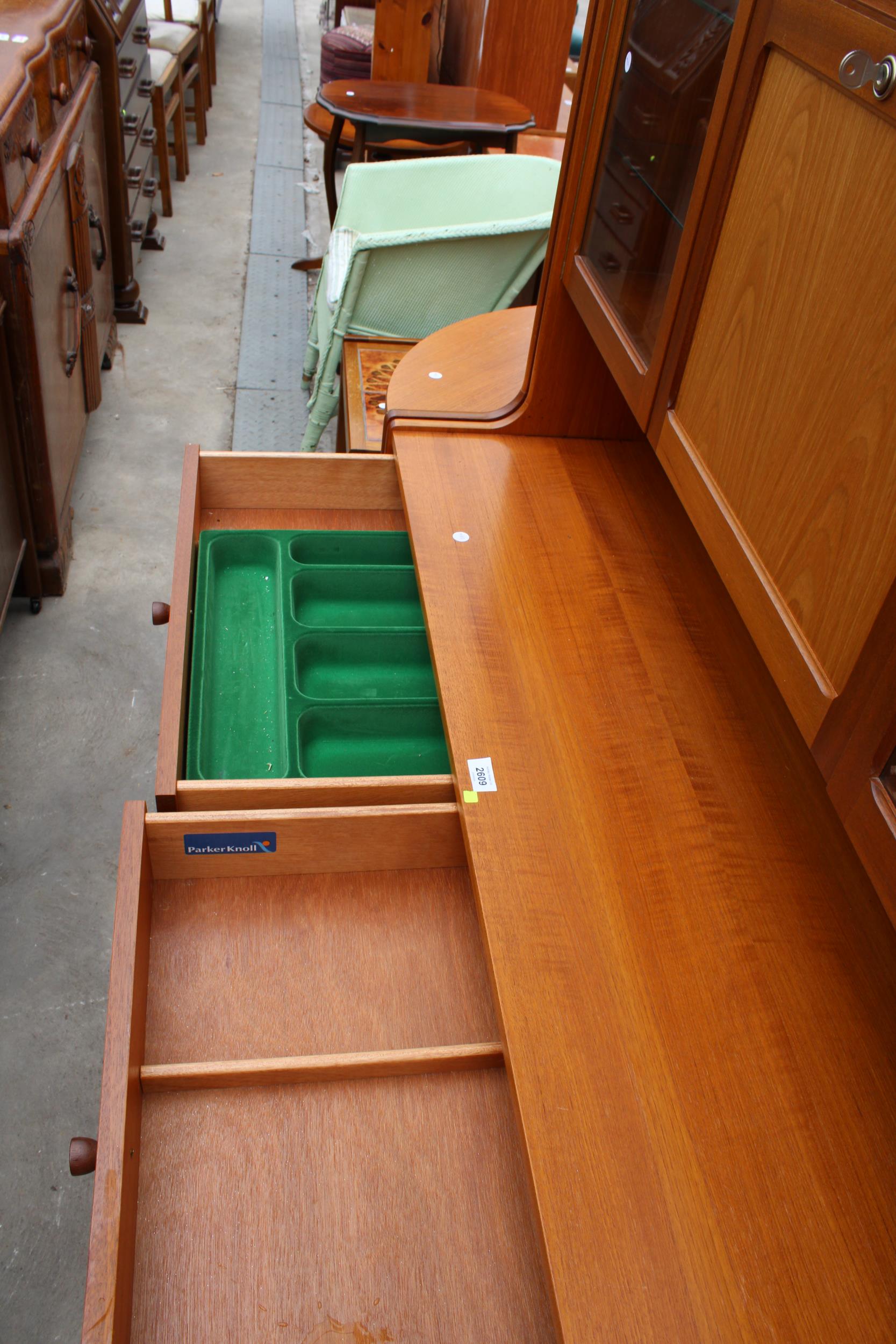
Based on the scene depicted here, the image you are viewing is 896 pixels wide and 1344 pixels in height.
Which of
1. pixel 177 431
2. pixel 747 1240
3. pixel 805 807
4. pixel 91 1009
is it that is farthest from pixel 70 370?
pixel 747 1240

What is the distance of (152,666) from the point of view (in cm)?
252

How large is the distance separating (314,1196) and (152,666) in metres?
1.71

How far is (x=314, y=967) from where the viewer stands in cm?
120

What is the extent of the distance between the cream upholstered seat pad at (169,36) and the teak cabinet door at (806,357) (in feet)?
14.0

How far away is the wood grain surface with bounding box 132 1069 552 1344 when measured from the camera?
95cm

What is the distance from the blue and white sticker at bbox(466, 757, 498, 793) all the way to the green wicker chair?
186 centimetres

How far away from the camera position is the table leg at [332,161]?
13.3 feet

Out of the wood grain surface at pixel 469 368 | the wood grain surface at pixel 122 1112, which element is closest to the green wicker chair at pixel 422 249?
the wood grain surface at pixel 469 368

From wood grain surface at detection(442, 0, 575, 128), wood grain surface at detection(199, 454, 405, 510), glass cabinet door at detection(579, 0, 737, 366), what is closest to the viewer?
glass cabinet door at detection(579, 0, 737, 366)

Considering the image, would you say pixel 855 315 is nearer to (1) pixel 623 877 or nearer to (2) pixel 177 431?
(1) pixel 623 877

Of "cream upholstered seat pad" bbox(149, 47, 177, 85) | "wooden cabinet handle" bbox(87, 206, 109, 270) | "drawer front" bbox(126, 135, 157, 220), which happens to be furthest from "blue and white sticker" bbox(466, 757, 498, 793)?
"cream upholstered seat pad" bbox(149, 47, 177, 85)

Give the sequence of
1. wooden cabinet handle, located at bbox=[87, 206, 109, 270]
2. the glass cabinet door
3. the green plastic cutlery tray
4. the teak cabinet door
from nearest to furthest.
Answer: the teak cabinet door → the glass cabinet door → the green plastic cutlery tray → wooden cabinet handle, located at bbox=[87, 206, 109, 270]

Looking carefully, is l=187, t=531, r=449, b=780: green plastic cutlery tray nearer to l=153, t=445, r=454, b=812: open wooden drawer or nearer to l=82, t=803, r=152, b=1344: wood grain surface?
l=153, t=445, r=454, b=812: open wooden drawer

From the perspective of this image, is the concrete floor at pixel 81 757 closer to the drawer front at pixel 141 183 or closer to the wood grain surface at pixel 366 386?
the drawer front at pixel 141 183
